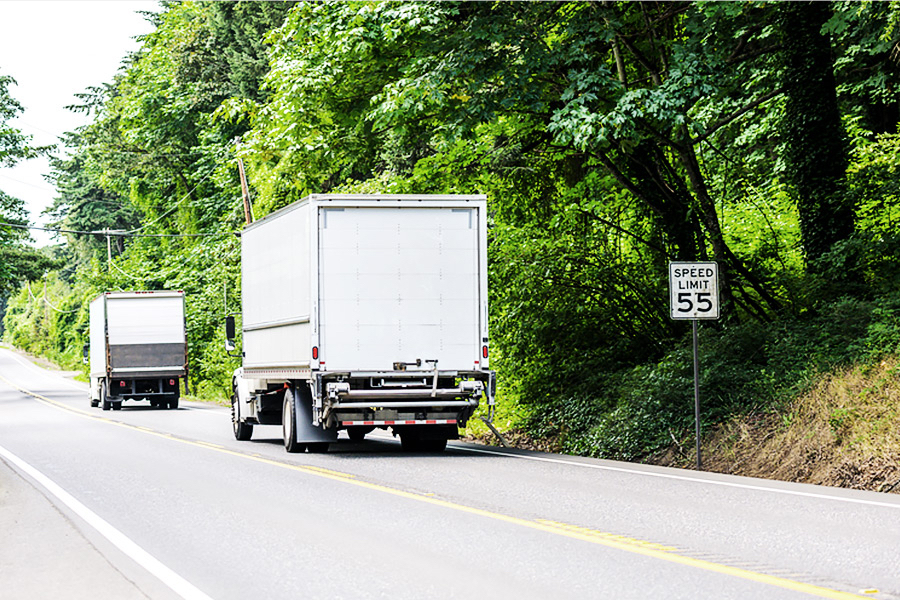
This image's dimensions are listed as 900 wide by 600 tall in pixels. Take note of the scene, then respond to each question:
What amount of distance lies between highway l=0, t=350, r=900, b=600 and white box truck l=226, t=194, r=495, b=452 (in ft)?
3.06

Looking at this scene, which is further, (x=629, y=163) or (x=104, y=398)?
(x=104, y=398)

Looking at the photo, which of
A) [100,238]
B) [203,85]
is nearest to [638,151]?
[203,85]

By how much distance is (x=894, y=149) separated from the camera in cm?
1773

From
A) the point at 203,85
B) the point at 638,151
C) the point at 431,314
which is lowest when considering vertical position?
the point at 431,314

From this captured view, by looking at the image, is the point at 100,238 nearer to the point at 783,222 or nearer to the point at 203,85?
the point at 203,85

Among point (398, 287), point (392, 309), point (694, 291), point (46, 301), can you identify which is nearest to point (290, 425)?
point (392, 309)

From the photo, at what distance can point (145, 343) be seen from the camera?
123 feet

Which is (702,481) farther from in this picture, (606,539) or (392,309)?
(392,309)

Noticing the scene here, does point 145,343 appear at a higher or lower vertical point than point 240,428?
higher

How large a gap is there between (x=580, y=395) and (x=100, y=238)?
67.8 m

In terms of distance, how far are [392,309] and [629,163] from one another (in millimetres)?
6396

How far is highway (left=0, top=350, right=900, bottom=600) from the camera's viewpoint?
7.20 metres

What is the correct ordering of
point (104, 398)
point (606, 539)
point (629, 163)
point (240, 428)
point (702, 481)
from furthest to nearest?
point (104, 398) < point (240, 428) < point (629, 163) < point (702, 481) < point (606, 539)

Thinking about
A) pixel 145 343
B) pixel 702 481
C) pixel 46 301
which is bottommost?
pixel 702 481
